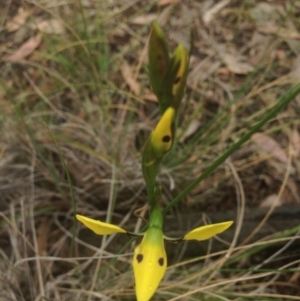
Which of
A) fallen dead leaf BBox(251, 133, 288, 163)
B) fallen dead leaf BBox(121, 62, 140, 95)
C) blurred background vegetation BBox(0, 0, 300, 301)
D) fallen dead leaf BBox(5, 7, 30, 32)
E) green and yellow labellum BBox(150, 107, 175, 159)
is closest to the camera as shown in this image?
green and yellow labellum BBox(150, 107, 175, 159)

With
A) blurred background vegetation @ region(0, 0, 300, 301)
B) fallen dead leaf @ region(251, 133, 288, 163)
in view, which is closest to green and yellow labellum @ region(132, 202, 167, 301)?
blurred background vegetation @ region(0, 0, 300, 301)

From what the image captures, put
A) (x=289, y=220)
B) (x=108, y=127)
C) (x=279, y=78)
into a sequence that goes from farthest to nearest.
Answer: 1. (x=279, y=78)
2. (x=108, y=127)
3. (x=289, y=220)

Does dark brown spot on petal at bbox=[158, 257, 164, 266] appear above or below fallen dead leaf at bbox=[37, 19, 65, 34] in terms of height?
below

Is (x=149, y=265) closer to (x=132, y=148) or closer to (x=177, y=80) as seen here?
(x=177, y=80)

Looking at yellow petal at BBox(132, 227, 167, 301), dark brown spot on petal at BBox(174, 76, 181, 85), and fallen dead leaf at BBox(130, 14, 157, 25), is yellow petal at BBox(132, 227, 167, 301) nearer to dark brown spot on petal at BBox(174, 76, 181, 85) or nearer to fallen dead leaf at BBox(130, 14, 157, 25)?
dark brown spot on petal at BBox(174, 76, 181, 85)

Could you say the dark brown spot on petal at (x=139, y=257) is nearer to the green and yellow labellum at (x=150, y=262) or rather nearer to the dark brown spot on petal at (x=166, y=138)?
the green and yellow labellum at (x=150, y=262)

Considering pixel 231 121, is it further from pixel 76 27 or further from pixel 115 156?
pixel 76 27

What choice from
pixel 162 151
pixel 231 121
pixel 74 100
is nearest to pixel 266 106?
pixel 231 121

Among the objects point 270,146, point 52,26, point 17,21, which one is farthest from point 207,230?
point 17,21
